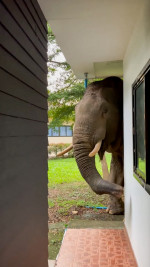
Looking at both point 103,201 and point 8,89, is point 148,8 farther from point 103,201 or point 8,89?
point 103,201

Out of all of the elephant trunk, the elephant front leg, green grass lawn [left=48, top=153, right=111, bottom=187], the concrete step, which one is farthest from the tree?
the concrete step

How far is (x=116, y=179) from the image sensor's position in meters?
6.29

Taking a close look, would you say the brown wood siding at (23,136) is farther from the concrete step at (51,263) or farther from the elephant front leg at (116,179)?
the elephant front leg at (116,179)

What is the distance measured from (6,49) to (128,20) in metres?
2.15

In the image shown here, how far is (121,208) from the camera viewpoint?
6.00 m

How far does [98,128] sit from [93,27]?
1.80 m

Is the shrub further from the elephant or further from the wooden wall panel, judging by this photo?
the wooden wall panel

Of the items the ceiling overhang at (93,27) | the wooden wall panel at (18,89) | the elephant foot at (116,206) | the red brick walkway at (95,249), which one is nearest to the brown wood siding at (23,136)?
the wooden wall panel at (18,89)

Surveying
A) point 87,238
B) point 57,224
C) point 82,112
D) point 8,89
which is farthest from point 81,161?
point 8,89

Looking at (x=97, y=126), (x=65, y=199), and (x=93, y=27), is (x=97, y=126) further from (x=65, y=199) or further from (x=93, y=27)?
(x=65, y=199)

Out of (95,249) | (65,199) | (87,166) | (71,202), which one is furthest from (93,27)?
(65,199)

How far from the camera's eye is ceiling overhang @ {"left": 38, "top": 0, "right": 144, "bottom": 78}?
299cm

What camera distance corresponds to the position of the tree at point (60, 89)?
34.3 ft

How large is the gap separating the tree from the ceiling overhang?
15.9ft
